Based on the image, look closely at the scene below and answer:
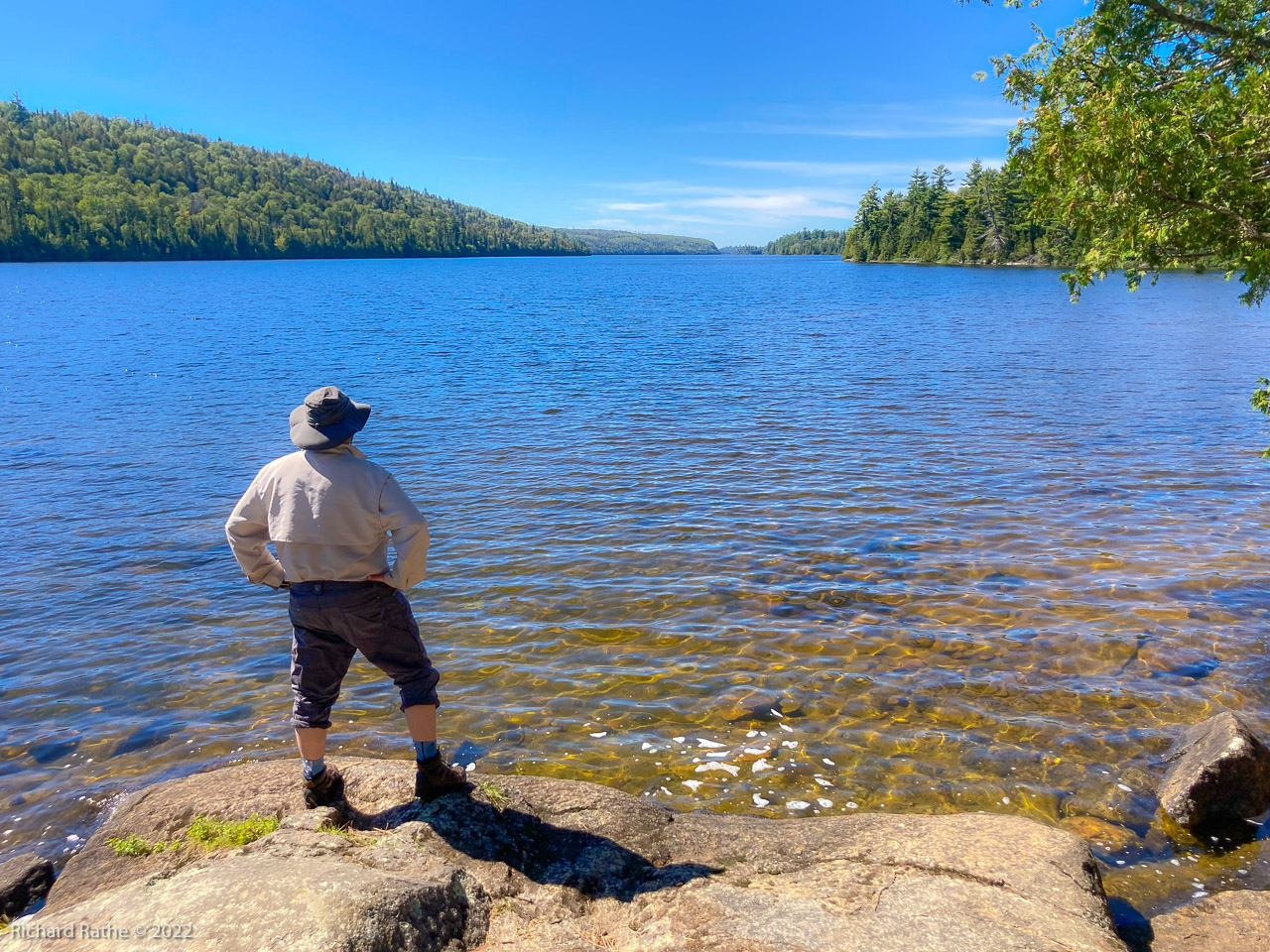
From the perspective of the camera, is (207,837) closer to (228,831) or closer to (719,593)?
(228,831)

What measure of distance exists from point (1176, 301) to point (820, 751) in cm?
6663

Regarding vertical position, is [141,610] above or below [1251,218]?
below

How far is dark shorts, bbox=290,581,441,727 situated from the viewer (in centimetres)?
497

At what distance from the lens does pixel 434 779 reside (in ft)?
16.8

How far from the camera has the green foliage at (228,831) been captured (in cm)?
468

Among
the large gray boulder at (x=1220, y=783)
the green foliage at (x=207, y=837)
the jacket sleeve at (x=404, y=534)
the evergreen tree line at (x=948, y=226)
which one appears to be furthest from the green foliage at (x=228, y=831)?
the evergreen tree line at (x=948, y=226)

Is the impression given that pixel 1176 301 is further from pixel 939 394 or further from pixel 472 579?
pixel 472 579

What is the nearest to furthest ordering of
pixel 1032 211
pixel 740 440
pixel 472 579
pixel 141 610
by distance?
pixel 1032 211
pixel 141 610
pixel 472 579
pixel 740 440

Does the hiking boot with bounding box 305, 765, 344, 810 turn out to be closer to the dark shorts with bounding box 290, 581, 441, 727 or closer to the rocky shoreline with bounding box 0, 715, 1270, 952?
the rocky shoreline with bounding box 0, 715, 1270, 952

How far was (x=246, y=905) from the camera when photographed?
3.35m

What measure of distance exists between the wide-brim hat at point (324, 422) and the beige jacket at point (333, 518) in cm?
12

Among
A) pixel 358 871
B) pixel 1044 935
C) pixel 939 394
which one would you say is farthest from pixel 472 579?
pixel 939 394

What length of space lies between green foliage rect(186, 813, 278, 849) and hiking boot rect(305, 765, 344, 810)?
0.78ft

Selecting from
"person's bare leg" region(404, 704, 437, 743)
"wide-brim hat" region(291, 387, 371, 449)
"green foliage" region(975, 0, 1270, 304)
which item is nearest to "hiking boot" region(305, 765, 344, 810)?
"person's bare leg" region(404, 704, 437, 743)
